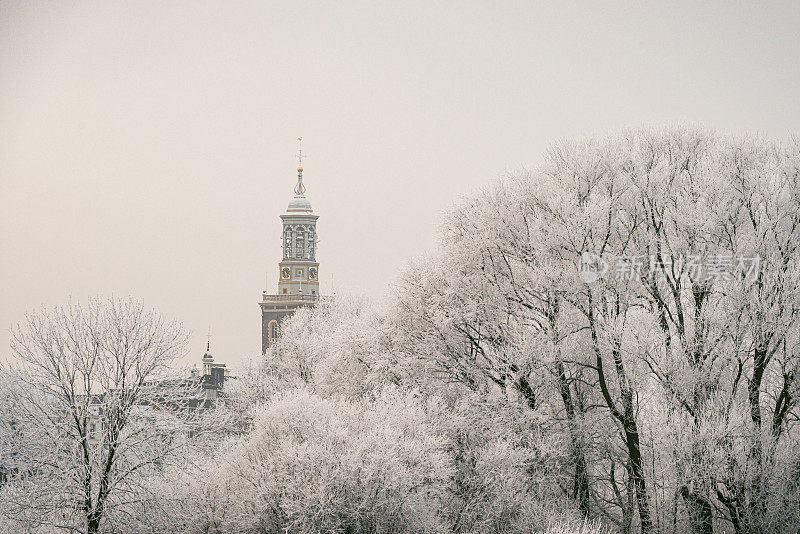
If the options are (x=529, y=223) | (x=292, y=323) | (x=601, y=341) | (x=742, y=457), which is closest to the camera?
(x=742, y=457)

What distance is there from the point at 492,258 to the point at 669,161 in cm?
717

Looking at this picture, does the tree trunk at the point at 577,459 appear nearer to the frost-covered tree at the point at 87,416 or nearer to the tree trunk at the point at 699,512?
the tree trunk at the point at 699,512

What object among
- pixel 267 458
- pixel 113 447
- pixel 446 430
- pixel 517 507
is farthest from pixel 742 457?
pixel 113 447

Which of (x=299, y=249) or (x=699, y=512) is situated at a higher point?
(x=299, y=249)

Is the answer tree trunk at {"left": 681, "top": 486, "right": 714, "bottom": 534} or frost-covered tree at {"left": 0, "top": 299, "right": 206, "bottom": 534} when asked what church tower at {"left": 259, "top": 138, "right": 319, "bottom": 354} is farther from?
tree trunk at {"left": 681, "top": 486, "right": 714, "bottom": 534}

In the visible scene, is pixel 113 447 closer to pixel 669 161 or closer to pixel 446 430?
pixel 446 430

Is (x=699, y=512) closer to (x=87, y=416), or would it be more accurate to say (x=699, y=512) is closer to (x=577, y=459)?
(x=577, y=459)

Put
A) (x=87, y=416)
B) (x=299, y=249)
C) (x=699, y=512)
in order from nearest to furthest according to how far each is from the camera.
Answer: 1. (x=87, y=416)
2. (x=699, y=512)
3. (x=299, y=249)

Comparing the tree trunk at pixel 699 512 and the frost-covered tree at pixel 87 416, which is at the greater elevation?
the frost-covered tree at pixel 87 416

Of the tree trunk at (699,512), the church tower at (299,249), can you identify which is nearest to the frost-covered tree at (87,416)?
the tree trunk at (699,512)

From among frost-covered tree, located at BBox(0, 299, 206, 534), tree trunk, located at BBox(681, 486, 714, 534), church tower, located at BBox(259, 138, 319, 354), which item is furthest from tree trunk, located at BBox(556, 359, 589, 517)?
church tower, located at BBox(259, 138, 319, 354)

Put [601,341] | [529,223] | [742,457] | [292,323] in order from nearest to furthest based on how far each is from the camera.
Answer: [742,457], [601,341], [529,223], [292,323]

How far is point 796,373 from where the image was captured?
3431 cm

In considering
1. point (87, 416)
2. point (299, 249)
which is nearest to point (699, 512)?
point (87, 416)
